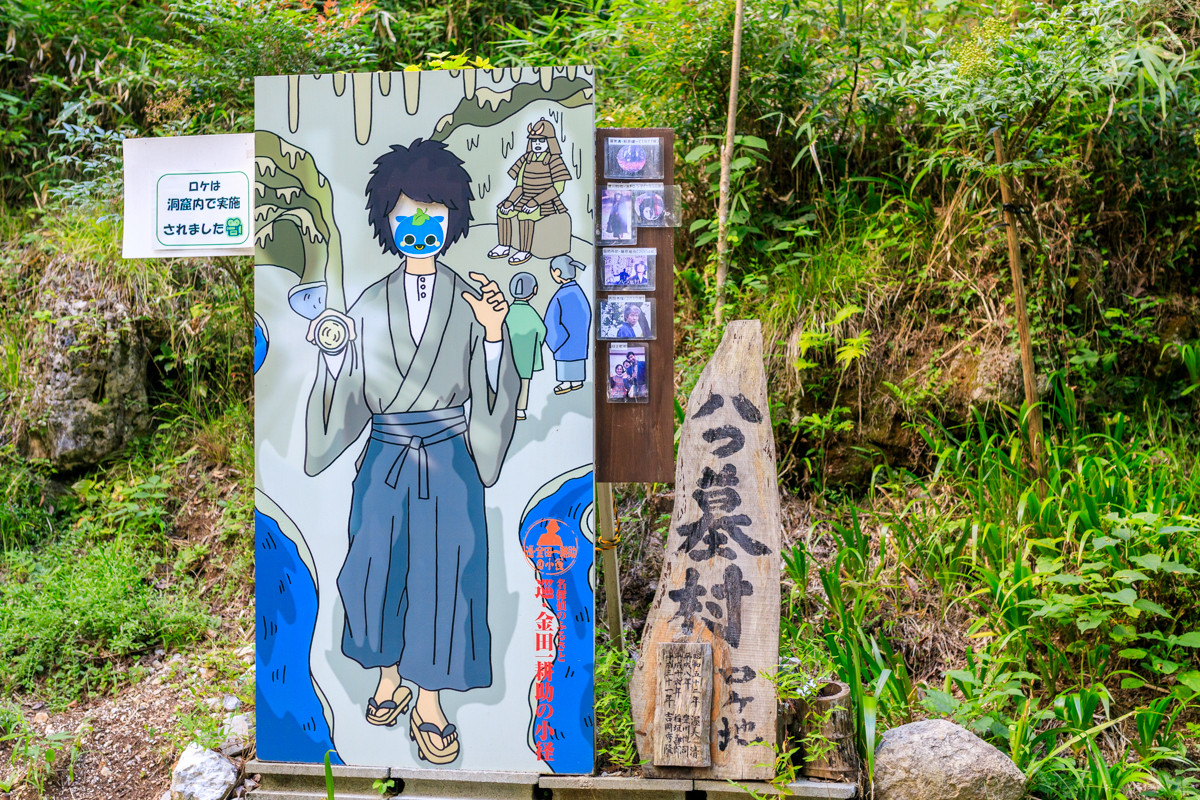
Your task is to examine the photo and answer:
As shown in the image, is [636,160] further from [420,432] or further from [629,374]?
[420,432]

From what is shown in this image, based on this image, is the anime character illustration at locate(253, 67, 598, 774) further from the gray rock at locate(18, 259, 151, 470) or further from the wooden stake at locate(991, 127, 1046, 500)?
the gray rock at locate(18, 259, 151, 470)

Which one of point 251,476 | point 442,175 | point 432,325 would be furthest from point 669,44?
point 251,476

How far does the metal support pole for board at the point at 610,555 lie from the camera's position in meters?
3.10

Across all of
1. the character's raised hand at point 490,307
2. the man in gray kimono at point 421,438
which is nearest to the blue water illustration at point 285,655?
the man in gray kimono at point 421,438

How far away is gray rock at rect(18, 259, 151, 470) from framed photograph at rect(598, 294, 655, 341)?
353 cm

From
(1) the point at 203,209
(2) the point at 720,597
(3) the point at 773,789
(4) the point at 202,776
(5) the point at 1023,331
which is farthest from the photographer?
(5) the point at 1023,331

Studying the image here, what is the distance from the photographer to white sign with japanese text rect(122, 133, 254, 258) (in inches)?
119

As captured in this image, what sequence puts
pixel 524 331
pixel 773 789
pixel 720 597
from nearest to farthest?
pixel 773 789
pixel 720 597
pixel 524 331

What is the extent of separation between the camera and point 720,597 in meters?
2.69

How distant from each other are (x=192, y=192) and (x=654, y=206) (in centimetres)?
184

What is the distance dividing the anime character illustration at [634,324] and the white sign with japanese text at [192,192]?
150 cm

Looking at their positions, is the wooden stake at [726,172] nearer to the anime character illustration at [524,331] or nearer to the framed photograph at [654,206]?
the framed photograph at [654,206]

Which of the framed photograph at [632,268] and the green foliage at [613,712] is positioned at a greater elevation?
the framed photograph at [632,268]

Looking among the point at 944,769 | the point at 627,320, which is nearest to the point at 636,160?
the point at 627,320
